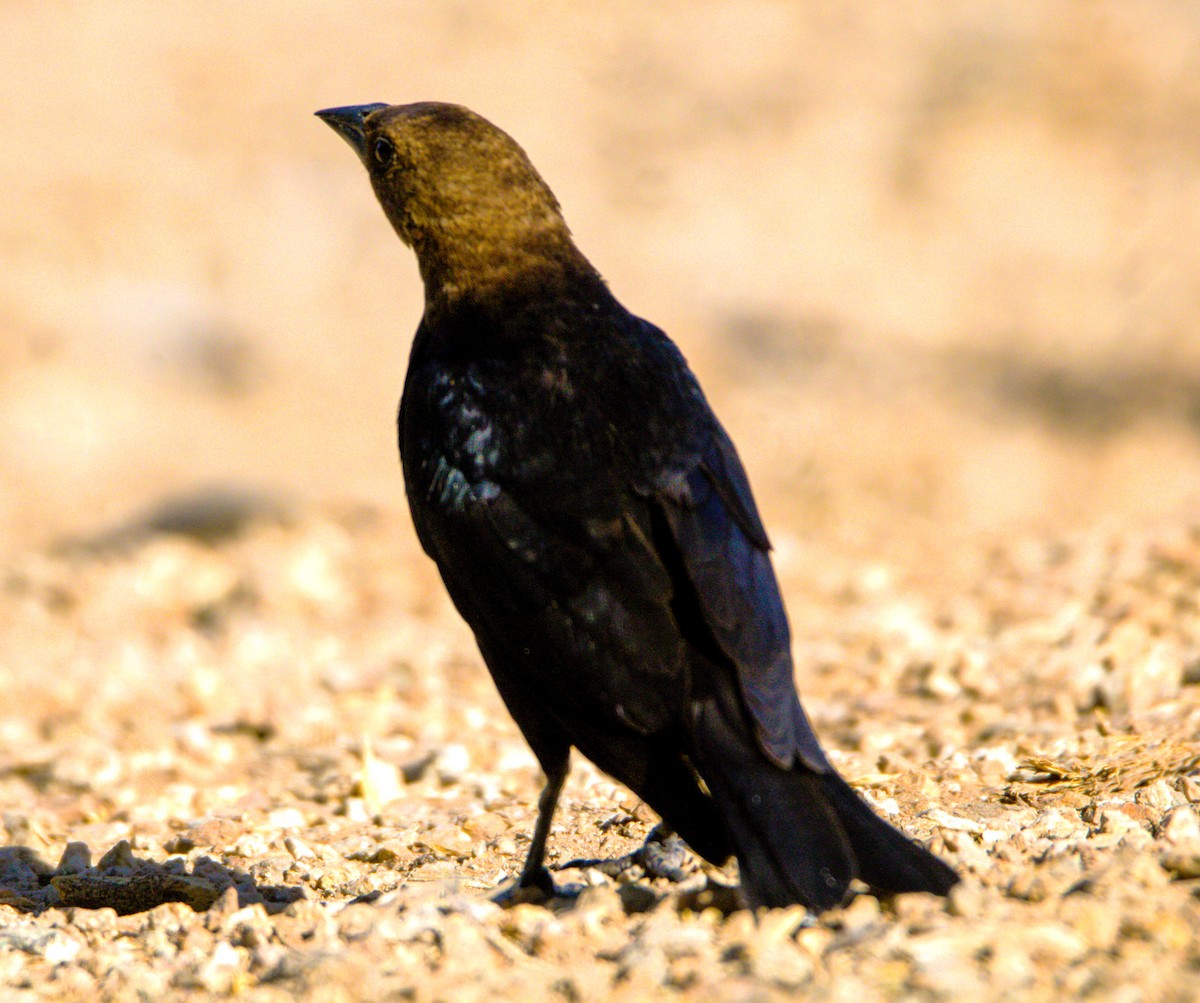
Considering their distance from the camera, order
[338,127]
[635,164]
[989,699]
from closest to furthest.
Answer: [338,127]
[989,699]
[635,164]

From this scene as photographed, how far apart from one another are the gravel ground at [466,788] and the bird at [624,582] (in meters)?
0.16

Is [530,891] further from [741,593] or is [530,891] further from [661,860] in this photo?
[741,593]

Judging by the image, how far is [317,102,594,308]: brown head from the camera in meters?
4.05

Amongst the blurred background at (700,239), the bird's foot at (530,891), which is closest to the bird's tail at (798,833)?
the bird's foot at (530,891)

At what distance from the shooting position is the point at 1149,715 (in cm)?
470

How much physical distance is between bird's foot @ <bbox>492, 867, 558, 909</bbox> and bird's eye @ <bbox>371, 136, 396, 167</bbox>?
1.99 meters

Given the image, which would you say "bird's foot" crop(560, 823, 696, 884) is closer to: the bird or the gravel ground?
the gravel ground

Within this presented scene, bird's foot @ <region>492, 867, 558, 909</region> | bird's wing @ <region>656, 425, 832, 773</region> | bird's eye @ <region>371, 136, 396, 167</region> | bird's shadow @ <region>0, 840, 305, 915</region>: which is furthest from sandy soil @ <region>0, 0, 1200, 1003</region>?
bird's eye @ <region>371, 136, 396, 167</region>

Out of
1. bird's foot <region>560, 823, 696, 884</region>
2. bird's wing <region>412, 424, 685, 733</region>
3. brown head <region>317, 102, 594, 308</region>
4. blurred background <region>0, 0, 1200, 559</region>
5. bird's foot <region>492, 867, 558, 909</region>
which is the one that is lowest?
bird's foot <region>492, 867, 558, 909</region>

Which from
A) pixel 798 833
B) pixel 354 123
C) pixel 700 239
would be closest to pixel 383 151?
pixel 354 123

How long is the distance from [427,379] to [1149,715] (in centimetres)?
245

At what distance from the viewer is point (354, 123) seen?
4.46 meters

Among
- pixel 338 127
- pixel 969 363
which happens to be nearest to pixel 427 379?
pixel 338 127

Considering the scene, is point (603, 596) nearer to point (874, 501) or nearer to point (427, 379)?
point (427, 379)
